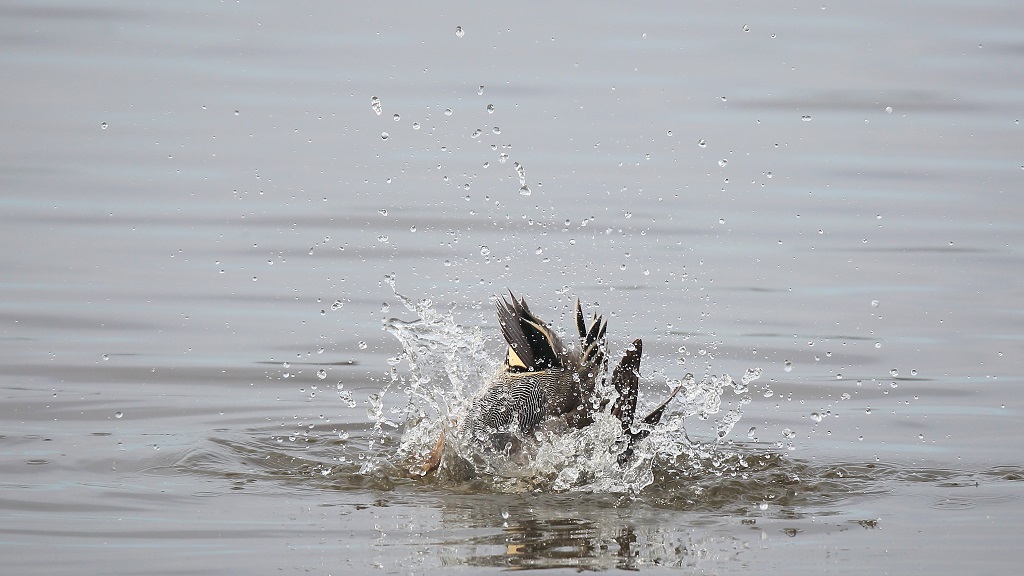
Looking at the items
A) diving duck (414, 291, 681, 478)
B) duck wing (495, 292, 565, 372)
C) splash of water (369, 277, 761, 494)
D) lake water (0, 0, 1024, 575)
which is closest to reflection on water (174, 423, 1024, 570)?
lake water (0, 0, 1024, 575)

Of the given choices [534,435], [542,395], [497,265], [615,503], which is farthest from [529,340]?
[497,265]

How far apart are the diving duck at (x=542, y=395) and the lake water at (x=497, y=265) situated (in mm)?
420

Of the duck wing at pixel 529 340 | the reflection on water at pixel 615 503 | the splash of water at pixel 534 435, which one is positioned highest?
the duck wing at pixel 529 340

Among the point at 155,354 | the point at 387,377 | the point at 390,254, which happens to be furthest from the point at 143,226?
the point at 387,377

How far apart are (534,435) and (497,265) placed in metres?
5.06

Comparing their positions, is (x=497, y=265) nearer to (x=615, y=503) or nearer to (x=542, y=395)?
(x=542, y=395)

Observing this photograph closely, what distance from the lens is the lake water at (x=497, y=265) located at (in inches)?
273

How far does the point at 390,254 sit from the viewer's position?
1320cm

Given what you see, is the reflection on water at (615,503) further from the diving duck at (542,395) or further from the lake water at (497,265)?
the diving duck at (542,395)

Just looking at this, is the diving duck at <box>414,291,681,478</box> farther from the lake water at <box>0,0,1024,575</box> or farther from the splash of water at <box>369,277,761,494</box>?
the lake water at <box>0,0,1024,575</box>

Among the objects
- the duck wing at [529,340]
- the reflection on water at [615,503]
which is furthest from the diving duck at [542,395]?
the reflection on water at [615,503]

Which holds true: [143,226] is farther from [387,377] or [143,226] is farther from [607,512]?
[607,512]

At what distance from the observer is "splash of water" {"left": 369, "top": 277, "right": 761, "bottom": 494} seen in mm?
7645

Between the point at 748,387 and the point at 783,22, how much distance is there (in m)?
14.3
